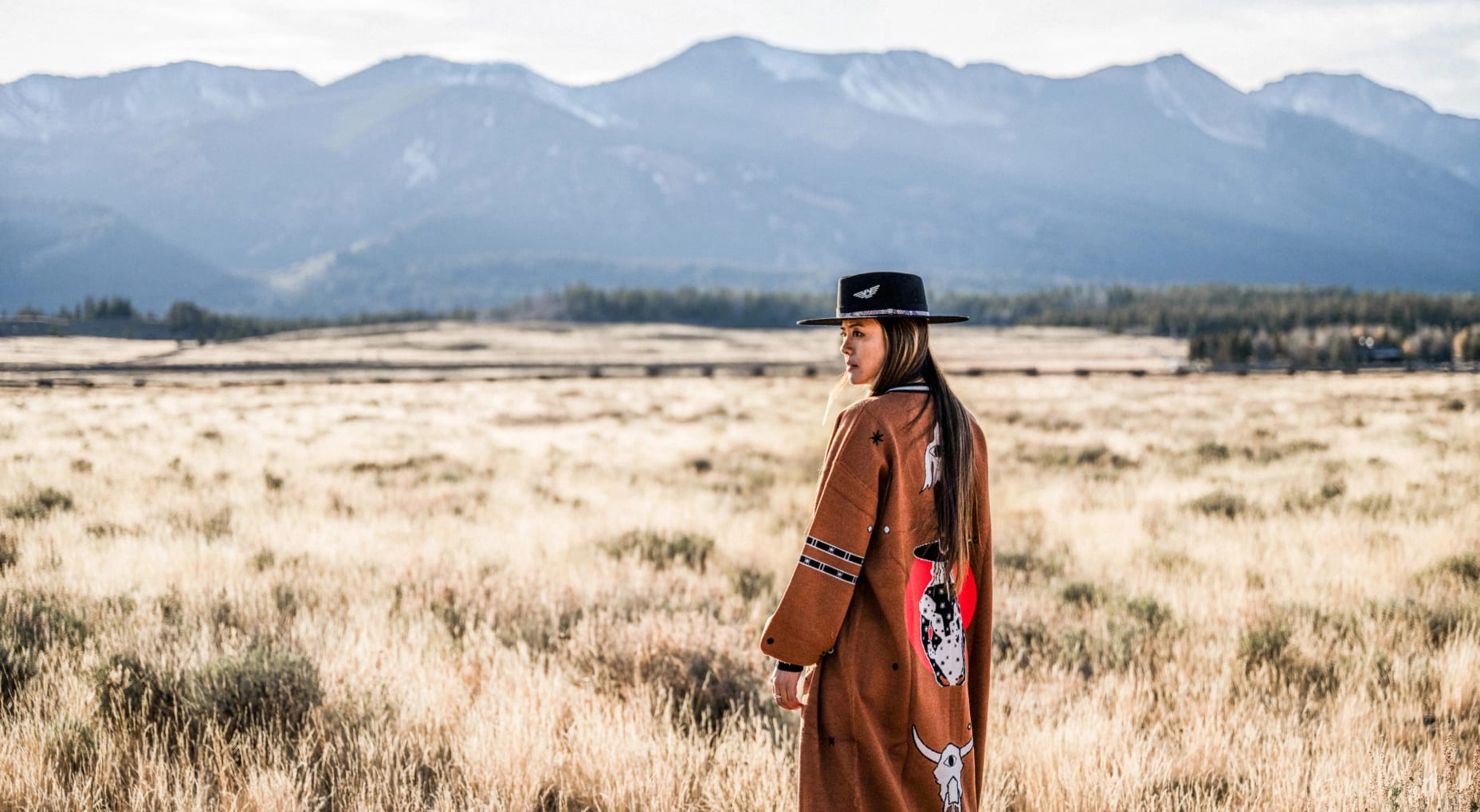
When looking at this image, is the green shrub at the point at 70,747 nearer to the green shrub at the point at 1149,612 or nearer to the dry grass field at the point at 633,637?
the dry grass field at the point at 633,637

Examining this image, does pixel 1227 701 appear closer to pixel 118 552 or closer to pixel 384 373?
pixel 118 552

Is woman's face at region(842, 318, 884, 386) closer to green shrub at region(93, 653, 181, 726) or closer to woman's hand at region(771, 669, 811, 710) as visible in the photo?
woman's hand at region(771, 669, 811, 710)

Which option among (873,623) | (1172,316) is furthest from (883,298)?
(1172,316)

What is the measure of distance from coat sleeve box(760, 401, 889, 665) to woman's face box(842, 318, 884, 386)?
20 cm

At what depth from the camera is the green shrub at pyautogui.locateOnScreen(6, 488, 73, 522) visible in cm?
920

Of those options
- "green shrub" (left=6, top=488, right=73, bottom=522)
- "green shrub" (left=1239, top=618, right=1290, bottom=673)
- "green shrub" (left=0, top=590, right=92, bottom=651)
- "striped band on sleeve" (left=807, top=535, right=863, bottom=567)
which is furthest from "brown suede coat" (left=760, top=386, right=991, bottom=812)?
"green shrub" (left=6, top=488, right=73, bottom=522)

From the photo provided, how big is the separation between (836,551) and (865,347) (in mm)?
643

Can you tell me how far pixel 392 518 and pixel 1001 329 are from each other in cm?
14445

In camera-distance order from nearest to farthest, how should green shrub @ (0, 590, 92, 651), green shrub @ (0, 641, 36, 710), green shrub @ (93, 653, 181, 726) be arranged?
green shrub @ (93, 653, 181, 726), green shrub @ (0, 641, 36, 710), green shrub @ (0, 590, 92, 651)

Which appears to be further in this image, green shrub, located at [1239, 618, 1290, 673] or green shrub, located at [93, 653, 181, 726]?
green shrub, located at [1239, 618, 1290, 673]

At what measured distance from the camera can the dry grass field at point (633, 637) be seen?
3947mm

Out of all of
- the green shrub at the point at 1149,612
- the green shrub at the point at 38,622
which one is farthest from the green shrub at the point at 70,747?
the green shrub at the point at 1149,612

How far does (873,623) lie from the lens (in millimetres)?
2812

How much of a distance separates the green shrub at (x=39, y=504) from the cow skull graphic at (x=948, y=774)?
950 cm
